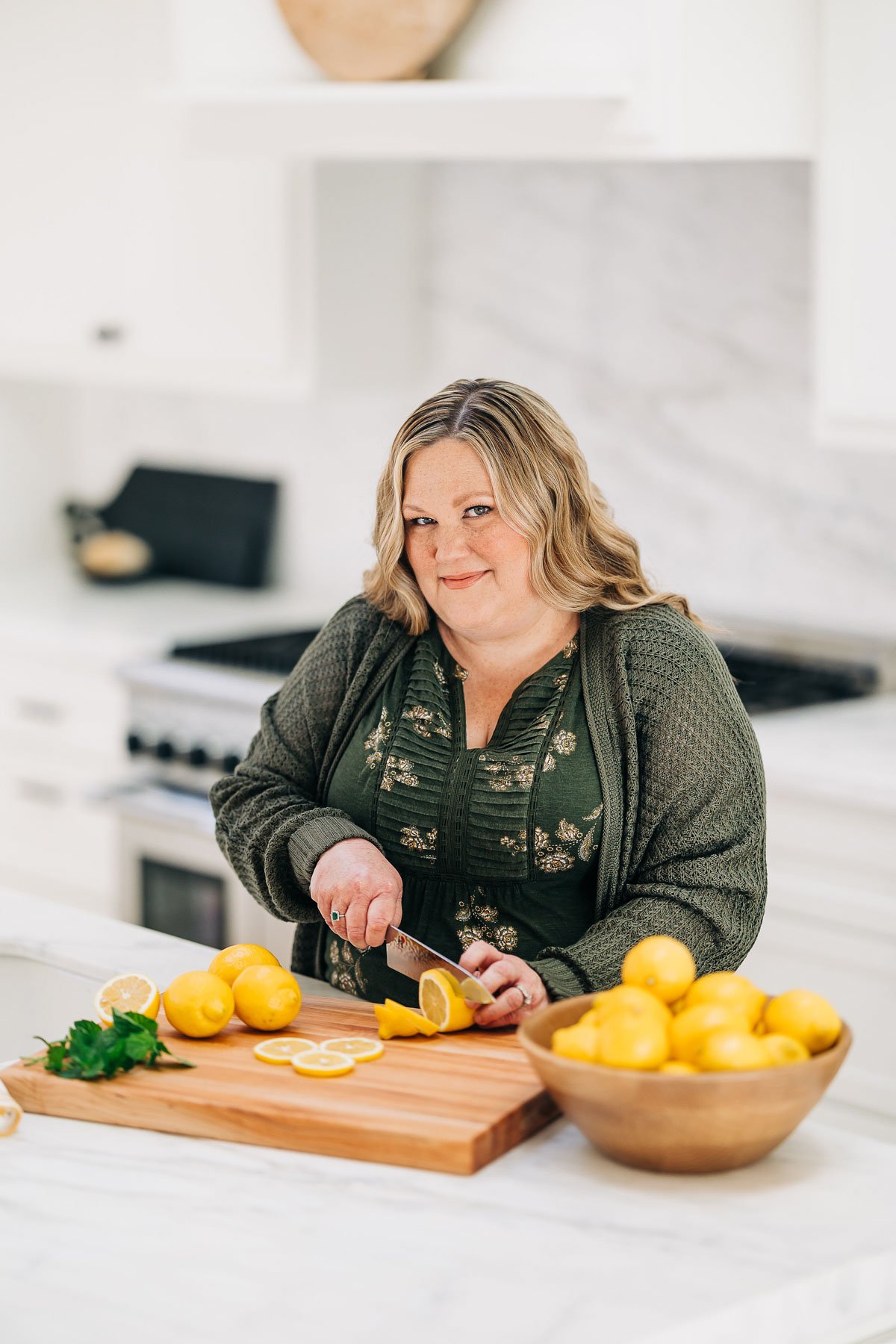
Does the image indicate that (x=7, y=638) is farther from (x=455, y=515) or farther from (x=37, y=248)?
(x=455, y=515)

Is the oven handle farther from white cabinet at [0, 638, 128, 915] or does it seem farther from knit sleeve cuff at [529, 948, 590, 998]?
knit sleeve cuff at [529, 948, 590, 998]

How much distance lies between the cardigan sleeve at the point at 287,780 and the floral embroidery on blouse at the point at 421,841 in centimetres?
4

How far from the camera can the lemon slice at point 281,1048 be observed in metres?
1.54

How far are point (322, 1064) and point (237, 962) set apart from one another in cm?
19

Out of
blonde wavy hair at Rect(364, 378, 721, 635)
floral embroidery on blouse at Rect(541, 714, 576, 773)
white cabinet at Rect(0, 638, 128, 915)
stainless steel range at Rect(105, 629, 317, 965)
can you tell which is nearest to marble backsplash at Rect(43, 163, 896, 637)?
stainless steel range at Rect(105, 629, 317, 965)

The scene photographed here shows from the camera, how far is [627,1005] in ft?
4.39

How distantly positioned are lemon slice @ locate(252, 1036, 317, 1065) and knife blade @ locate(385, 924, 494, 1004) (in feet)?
0.49

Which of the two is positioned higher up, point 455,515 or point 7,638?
point 455,515

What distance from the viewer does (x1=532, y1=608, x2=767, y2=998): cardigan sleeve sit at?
1.73m

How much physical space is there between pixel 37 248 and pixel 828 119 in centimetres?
202

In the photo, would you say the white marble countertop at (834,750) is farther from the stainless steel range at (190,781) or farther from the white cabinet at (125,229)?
the white cabinet at (125,229)

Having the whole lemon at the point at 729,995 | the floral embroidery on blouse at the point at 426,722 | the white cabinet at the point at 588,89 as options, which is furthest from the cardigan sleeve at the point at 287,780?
the white cabinet at the point at 588,89

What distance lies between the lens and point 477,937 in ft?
6.16

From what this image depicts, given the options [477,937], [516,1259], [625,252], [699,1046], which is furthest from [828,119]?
[516,1259]
